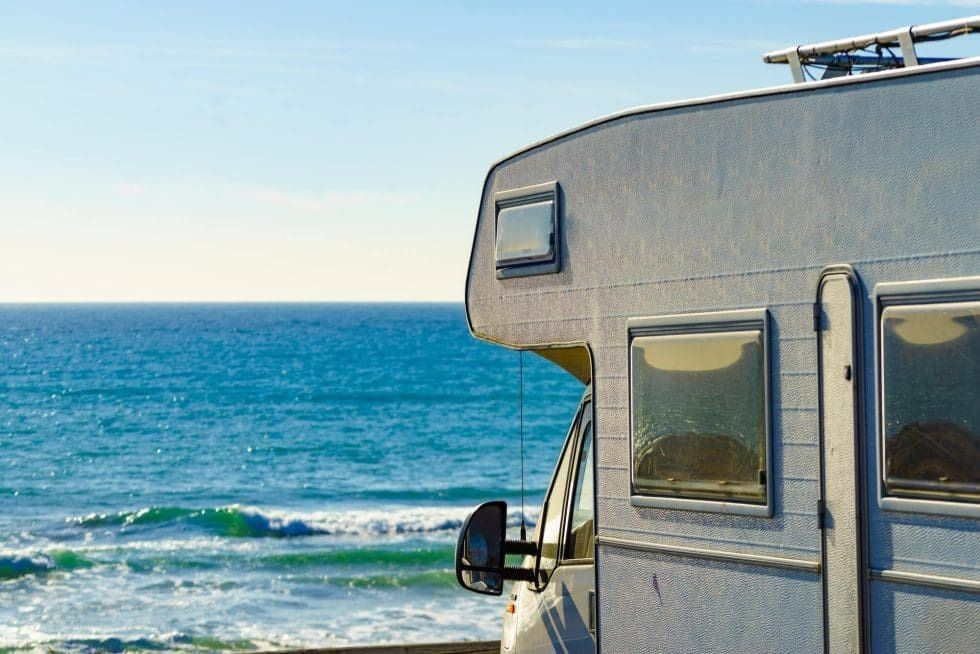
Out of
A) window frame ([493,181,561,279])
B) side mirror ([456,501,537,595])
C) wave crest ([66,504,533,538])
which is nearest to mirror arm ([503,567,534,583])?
side mirror ([456,501,537,595])

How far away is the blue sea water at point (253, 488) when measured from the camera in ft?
53.4

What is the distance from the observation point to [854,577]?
141 inches

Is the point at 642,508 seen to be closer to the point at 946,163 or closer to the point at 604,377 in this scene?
the point at 604,377

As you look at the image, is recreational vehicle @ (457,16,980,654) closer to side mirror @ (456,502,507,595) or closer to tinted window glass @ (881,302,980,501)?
tinted window glass @ (881,302,980,501)

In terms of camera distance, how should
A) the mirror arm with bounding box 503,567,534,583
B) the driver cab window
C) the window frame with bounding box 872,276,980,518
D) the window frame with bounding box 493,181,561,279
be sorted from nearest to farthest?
1. the window frame with bounding box 872,276,980,518
2. the window frame with bounding box 493,181,561,279
3. the driver cab window
4. the mirror arm with bounding box 503,567,534,583

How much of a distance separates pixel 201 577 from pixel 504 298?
1604 centimetres

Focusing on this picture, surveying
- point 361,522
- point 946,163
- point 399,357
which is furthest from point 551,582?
point 399,357

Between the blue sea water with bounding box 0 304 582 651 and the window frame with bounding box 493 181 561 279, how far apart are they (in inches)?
389

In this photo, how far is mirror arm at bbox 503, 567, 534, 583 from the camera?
515 centimetres

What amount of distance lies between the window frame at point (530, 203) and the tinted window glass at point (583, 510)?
0.58 m

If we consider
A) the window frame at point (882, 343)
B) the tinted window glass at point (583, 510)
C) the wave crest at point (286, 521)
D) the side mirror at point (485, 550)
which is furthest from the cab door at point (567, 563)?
the wave crest at point (286, 521)

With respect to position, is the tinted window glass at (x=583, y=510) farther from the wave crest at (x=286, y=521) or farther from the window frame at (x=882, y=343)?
the wave crest at (x=286, y=521)

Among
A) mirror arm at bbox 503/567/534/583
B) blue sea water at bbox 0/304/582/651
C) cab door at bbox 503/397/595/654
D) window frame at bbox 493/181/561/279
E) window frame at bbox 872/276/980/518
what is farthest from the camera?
blue sea water at bbox 0/304/582/651

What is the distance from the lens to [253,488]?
32000 millimetres
